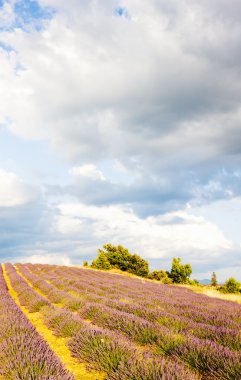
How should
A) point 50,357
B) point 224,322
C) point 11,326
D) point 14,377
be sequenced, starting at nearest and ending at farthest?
point 14,377 → point 50,357 → point 11,326 → point 224,322

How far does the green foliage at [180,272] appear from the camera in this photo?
39531 mm

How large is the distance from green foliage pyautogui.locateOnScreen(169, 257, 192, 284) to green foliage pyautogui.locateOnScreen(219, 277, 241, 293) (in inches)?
452

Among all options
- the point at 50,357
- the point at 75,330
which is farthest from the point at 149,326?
the point at 50,357

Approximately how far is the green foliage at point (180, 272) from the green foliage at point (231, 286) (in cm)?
1148

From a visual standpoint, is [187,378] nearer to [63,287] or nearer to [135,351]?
[135,351]

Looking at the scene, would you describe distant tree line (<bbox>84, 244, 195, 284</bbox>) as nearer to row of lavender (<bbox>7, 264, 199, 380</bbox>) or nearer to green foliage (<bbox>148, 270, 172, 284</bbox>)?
green foliage (<bbox>148, 270, 172, 284</bbox>)

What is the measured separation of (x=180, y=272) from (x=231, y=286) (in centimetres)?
1249

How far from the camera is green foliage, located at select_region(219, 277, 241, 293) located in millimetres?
27261

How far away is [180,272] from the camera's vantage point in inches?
1563

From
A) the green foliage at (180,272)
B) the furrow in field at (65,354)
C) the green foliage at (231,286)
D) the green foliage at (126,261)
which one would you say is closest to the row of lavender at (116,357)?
the furrow in field at (65,354)

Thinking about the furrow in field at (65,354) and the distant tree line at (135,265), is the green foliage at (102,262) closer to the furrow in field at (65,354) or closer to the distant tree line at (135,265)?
the distant tree line at (135,265)

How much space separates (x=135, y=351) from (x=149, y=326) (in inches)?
63.7

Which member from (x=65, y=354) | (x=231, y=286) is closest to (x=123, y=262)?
(x=231, y=286)

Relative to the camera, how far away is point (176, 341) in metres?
4.91
